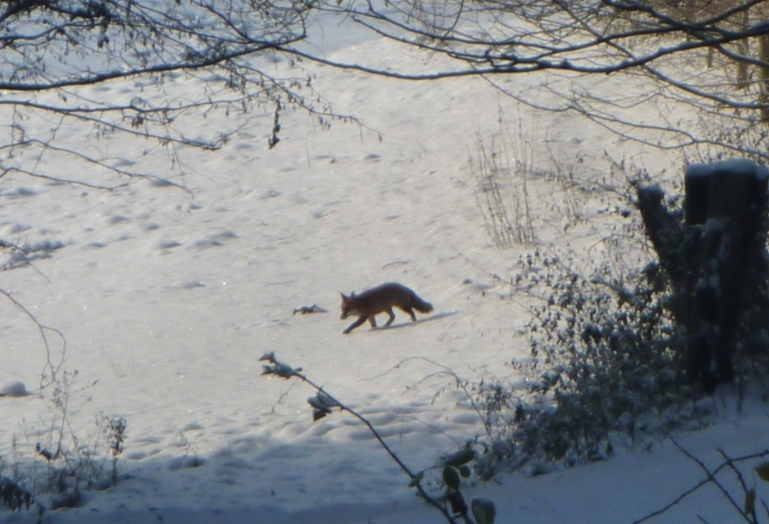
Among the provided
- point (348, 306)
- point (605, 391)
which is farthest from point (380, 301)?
point (605, 391)

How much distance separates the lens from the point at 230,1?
550cm

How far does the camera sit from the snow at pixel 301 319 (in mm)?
5070

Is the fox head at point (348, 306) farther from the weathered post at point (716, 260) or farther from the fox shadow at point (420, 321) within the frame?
the weathered post at point (716, 260)

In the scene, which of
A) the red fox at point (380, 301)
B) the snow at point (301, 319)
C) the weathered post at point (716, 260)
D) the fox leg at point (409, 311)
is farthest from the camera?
the fox leg at point (409, 311)

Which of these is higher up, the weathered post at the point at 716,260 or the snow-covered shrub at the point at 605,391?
the weathered post at the point at 716,260

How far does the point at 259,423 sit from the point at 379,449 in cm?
124

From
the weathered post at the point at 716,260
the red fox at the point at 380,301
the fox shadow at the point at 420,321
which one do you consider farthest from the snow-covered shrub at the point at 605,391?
the fox shadow at the point at 420,321

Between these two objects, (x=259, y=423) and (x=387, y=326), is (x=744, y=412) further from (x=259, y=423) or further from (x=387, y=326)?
(x=387, y=326)

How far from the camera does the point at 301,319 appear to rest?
35.2 feet

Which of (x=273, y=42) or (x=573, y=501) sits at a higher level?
(x=273, y=42)

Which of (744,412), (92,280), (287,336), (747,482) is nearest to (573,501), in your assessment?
(747,482)

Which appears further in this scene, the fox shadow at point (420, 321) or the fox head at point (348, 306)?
the fox shadow at point (420, 321)

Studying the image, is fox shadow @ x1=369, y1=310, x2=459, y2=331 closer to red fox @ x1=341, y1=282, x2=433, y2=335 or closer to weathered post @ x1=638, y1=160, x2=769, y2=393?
red fox @ x1=341, y1=282, x2=433, y2=335

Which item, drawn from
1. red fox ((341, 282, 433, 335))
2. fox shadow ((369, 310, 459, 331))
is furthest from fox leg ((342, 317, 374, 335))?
fox shadow ((369, 310, 459, 331))
